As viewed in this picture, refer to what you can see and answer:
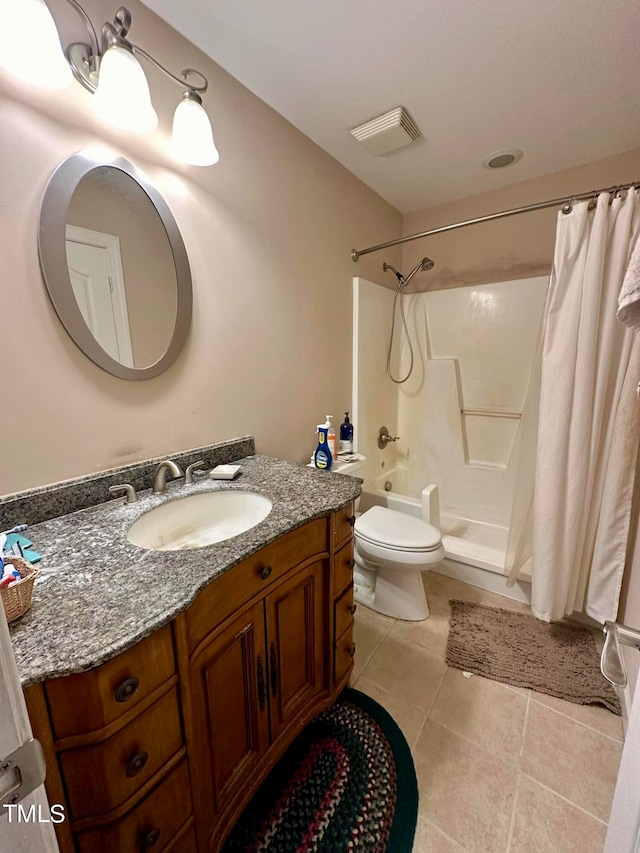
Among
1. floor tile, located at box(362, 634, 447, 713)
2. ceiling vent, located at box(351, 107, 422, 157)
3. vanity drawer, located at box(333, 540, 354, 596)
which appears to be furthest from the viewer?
ceiling vent, located at box(351, 107, 422, 157)

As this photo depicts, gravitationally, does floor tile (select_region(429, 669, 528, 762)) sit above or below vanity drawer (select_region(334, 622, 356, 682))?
below

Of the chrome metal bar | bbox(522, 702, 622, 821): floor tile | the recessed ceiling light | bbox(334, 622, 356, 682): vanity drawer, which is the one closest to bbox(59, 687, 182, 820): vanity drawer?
bbox(334, 622, 356, 682): vanity drawer

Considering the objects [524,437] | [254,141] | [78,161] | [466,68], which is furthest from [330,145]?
[524,437]

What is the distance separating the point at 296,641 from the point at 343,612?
23cm

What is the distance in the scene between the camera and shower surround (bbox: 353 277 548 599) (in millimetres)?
2020

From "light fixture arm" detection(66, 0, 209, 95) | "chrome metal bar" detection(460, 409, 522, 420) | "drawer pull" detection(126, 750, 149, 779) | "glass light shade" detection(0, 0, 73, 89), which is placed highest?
"light fixture arm" detection(66, 0, 209, 95)

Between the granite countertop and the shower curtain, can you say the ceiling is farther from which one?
the granite countertop

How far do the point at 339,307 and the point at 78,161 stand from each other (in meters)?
1.25

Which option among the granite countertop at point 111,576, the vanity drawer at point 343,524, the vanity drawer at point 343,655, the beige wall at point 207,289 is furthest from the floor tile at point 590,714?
the beige wall at point 207,289

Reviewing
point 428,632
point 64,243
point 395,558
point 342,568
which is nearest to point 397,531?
point 395,558

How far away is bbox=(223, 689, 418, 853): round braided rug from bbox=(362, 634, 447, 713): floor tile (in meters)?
0.15

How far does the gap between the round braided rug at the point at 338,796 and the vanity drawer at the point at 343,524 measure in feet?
2.24

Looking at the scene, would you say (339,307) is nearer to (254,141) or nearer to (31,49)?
(254,141)

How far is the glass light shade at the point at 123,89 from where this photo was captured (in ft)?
2.79
